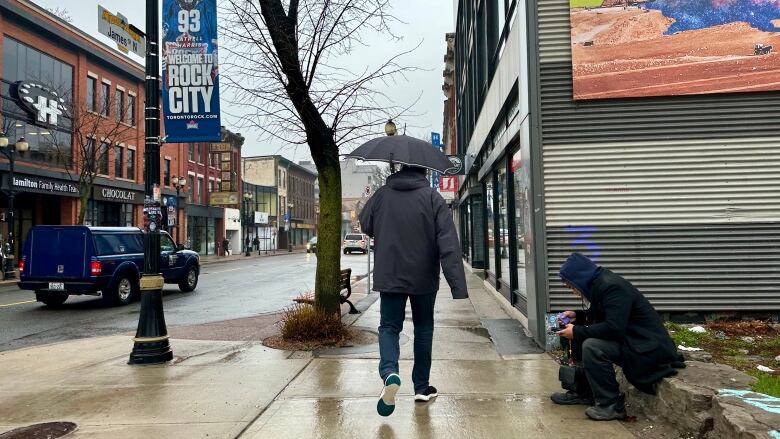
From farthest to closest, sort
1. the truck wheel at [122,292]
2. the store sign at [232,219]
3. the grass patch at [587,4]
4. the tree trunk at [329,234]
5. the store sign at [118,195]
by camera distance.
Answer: the store sign at [232,219] < the store sign at [118,195] < the truck wheel at [122,292] < the tree trunk at [329,234] < the grass patch at [587,4]

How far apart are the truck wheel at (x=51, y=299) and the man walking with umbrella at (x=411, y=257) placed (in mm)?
11696

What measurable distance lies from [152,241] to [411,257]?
3.77 m

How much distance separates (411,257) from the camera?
179 inches

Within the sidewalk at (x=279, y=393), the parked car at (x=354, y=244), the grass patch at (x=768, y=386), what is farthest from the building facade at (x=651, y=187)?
the parked car at (x=354, y=244)

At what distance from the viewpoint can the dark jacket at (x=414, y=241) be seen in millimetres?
4496

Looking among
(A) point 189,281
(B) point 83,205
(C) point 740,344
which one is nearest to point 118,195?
(B) point 83,205

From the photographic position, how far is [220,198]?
1738 inches

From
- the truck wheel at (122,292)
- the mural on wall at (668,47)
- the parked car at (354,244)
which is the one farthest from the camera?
the parked car at (354,244)

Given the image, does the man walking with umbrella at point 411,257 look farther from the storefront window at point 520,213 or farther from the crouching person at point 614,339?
the storefront window at point 520,213

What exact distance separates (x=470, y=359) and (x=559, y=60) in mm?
3847

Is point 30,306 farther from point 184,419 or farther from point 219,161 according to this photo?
point 219,161

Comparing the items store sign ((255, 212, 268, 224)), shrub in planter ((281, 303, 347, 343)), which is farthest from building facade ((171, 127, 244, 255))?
shrub in planter ((281, 303, 347, 343))

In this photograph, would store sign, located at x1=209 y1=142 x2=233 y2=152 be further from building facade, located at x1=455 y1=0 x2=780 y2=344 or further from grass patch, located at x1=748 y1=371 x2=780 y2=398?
grass patch, located at x1=748 y1=371 x2=780 y2=398

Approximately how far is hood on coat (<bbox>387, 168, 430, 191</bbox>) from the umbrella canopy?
101mm
